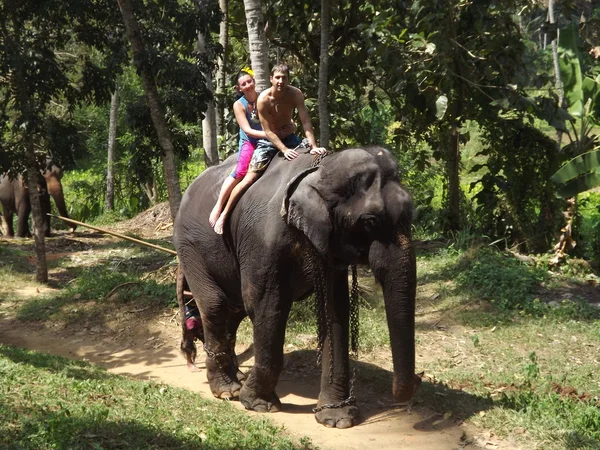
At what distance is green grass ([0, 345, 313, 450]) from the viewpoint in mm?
5035

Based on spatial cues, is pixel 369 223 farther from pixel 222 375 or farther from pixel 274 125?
pixel 222 375

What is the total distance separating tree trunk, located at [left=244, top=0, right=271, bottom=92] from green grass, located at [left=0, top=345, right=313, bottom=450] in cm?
349

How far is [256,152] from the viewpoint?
6492 mm

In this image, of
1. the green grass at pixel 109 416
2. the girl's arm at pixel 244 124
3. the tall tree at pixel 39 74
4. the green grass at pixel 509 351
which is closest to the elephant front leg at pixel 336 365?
the green grass at pixel 109 416

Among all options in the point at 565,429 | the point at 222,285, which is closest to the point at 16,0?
the point at 222,285

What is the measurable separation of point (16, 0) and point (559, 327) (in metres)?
8.43

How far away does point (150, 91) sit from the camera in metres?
9.71

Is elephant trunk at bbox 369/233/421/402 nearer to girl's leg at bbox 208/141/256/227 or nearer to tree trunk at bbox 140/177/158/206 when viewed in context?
girl's leg at bbox 208/141/256/227

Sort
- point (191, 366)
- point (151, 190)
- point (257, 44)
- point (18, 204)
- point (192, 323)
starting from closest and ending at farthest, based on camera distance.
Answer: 1. point (192, 323)
2. point (191, 366)
3. point (257, 44)
4. point (18, 204)
5. point (151, 190)

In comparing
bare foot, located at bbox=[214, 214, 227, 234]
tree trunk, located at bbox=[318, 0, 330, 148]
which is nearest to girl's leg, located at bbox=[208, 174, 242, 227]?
bare foot, located at bbox=[214, 214, 227, 234]

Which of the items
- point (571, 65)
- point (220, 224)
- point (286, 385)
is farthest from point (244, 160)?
point (571, 65)

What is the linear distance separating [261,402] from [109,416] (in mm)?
1379

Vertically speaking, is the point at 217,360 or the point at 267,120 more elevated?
the point at 267,120

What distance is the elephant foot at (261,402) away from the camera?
21.4 feet
